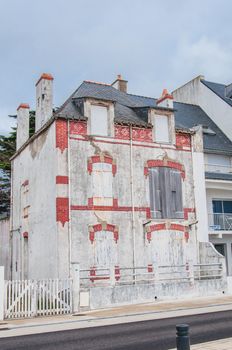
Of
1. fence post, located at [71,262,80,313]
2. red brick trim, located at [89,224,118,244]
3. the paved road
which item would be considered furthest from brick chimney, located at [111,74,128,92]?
the paved road

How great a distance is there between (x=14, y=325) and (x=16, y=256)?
1196cm

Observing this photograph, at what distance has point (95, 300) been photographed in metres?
18.5

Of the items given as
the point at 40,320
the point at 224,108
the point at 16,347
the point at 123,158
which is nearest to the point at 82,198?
the point at 123,158

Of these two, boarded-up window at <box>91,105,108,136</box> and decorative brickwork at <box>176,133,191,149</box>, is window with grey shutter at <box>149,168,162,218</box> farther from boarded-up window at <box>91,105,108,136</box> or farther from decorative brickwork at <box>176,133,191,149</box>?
boarded-up window at <box>91,105,108,136</box>

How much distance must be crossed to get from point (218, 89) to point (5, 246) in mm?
20469

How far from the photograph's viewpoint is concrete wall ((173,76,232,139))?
106ft

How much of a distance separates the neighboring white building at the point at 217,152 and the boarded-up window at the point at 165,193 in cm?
302

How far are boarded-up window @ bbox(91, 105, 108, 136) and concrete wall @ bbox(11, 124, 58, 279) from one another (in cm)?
216

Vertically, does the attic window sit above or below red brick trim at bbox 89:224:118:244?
above

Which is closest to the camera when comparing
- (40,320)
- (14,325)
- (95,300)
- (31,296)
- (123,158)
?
(14,325)

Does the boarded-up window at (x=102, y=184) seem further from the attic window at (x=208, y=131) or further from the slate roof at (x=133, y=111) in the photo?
the attic window at (x=208, y=131)

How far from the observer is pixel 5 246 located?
2933 cm

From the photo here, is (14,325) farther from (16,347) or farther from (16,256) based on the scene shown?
(16,256)

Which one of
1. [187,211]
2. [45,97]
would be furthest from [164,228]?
[45,97]
